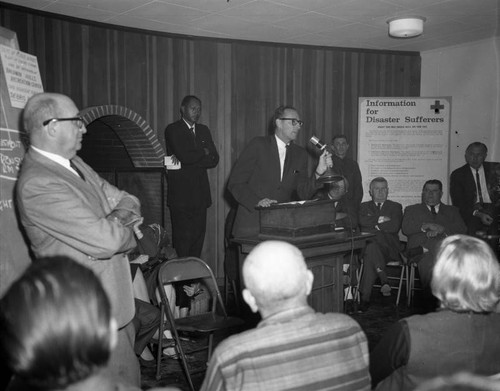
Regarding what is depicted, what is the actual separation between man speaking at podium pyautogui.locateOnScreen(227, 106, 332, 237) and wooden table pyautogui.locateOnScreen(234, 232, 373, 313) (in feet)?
2.00

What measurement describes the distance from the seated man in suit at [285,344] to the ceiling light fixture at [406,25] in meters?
4.78

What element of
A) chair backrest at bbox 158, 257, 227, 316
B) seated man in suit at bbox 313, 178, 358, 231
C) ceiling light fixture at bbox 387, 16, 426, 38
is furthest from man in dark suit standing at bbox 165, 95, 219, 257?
ceiling light fixture at bbox 387, 16, 426, 38

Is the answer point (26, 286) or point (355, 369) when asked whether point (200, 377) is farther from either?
point (26, 286)

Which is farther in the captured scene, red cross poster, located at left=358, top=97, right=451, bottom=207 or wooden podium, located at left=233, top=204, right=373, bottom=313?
red cross poster, located at left=358, top=97, right=451, bottom=207

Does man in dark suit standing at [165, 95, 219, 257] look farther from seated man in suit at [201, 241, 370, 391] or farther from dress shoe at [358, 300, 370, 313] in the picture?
seated man in suit at [201, 241, 370, 391]

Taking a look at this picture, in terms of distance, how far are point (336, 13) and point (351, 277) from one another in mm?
2717

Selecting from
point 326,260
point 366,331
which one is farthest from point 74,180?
point 366,331

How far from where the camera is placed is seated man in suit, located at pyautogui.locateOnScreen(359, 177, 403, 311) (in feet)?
19.3

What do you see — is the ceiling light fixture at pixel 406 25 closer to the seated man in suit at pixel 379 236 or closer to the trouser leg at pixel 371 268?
the seated man in suit at pixel 379 236

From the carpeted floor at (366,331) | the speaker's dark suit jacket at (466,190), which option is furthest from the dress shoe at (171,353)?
the speaker's dark suit jacket at (466,190)

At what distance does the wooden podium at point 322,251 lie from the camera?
3.78 metres

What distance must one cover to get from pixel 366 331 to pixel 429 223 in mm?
1767

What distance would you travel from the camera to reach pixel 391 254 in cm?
607

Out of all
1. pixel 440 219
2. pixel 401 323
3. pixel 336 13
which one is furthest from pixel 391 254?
pixel 401 323
